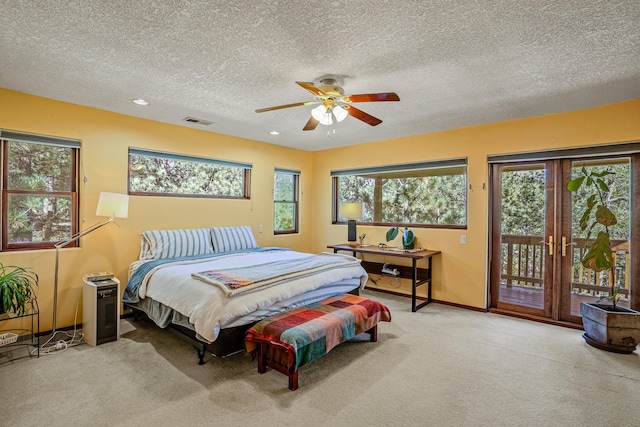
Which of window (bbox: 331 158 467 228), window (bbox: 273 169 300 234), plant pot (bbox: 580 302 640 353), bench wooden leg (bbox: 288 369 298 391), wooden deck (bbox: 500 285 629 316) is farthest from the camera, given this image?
window (bbox: 273 169 300 234)

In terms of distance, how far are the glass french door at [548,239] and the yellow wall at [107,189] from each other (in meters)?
3.79

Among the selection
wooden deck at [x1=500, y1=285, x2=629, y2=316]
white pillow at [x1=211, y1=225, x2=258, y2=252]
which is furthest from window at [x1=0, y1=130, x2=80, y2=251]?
wooden deck at [x1=500, y1=285, x2=629, y2=316]

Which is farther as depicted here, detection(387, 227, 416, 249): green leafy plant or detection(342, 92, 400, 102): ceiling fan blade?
detection(387, 227, 416, 249): green leafy plant

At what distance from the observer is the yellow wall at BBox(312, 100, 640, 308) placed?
3.52 metres

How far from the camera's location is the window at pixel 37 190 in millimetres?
3289

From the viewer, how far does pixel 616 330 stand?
3057 millimetres

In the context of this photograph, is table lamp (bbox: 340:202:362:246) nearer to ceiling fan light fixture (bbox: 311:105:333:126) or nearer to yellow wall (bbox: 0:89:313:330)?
yellow wall (bbox: 0:89:313:330)

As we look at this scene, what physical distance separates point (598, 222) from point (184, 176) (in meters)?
5.03

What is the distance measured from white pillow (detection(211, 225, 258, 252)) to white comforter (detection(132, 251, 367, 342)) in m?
0.66

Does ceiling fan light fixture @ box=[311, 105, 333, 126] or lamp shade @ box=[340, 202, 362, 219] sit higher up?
ceiling fan light fixture @ box=[311, 105, 333, 126]

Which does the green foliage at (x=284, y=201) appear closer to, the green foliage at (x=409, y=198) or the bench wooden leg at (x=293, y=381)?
the green foliage at (x=409, y=198)

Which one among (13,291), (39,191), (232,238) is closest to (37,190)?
(39,191)

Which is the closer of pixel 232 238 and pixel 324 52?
pixel 324 52

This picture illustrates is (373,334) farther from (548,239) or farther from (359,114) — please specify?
(548,239)
